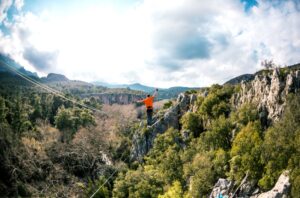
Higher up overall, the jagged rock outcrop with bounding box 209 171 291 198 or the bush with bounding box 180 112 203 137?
the bush with bounding box 180 112 203 137

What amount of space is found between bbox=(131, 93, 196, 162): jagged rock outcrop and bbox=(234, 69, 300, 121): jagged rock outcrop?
14.0 meters

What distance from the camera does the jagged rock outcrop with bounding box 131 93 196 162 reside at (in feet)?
183

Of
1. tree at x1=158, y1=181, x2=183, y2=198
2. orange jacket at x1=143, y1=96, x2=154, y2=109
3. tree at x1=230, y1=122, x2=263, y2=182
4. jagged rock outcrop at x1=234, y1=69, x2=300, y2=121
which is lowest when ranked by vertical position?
tree at x1=158, y1=181, x2=183, y2=198

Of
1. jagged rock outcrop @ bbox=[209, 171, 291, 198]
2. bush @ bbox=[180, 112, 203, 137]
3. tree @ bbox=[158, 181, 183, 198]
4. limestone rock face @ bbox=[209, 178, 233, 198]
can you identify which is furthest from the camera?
bush @ bbox=[180, 112, 203, 137]

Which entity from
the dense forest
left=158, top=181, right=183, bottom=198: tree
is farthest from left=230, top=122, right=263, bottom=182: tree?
left=158, top=181, right=183, bottom=198: tree

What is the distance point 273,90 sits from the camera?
39844 mm

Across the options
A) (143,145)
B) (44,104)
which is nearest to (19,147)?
(143,145)

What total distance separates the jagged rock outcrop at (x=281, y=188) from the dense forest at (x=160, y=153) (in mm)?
611

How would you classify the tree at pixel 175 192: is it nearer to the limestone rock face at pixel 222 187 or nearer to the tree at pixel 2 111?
the limestone rock face at pixel 222 187

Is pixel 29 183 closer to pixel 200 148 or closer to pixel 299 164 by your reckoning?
pixel 200 148

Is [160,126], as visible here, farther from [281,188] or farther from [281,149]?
[281,188]

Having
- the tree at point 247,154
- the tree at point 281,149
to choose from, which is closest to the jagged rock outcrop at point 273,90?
the tree at point 247,154

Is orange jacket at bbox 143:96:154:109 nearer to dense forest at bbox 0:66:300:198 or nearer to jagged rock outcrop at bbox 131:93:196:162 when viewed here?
dense forest at bbox 0:66:300:198

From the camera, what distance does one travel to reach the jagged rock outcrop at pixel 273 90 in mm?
37875
